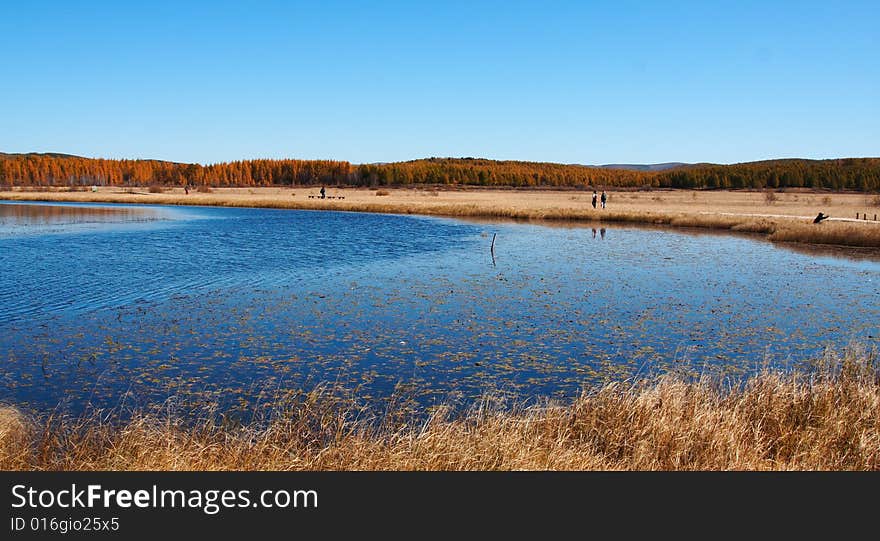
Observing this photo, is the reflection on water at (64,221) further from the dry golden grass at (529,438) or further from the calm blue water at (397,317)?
the dry golden grass at (529,438)

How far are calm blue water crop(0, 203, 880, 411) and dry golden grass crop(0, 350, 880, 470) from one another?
1.87m

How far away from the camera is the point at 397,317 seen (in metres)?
18.4

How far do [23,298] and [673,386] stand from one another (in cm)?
1921

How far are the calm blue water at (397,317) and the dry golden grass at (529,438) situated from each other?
→ 1870 millimetres

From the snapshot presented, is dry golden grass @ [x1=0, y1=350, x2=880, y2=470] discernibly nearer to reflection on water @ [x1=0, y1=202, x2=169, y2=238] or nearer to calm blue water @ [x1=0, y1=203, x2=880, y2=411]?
calm blue water @ [x1=0, y1=203, x2=880, y2=411]

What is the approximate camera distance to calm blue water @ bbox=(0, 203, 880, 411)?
12703mm

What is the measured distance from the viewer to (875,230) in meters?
39.5

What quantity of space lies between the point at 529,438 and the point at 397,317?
33.5ft

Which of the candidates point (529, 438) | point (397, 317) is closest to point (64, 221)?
point (397, 317)

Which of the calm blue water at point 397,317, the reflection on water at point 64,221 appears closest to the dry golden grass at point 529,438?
the calm blue water at point 397,317

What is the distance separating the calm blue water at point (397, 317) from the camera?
12.7 meters

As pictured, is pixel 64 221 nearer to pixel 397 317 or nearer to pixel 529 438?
pixel 397 317
